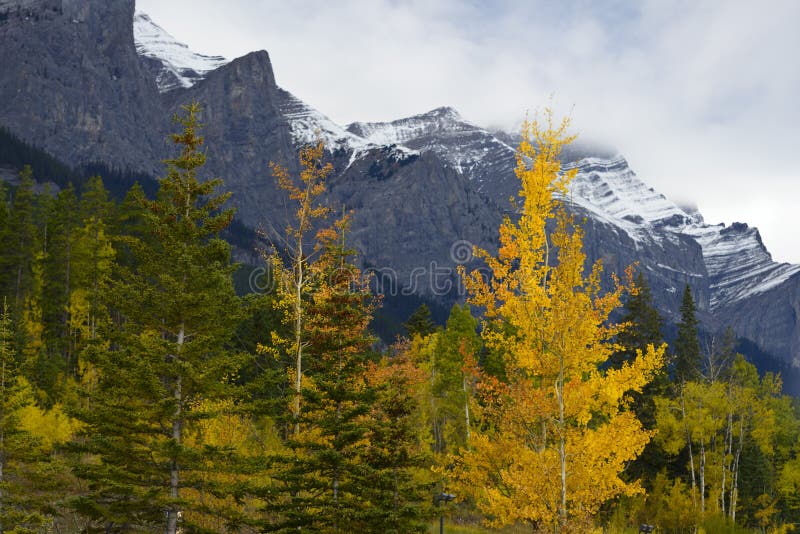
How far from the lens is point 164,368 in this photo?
15281mm

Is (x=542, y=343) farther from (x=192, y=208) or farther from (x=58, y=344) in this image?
(x=58, y=344)

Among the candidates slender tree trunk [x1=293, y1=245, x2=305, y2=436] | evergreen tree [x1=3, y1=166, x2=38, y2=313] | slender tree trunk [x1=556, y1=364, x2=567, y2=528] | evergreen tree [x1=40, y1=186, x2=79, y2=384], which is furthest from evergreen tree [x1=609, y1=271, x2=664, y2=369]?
evergreen tree [x1=3, y1=166, x2=38, y2=313]

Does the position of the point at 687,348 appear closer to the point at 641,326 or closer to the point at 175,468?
the point at 641,326

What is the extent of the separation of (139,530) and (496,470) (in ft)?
45.1

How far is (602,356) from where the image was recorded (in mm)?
13891

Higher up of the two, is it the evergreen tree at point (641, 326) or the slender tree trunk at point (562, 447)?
the evergreen tree at point (641, 326)

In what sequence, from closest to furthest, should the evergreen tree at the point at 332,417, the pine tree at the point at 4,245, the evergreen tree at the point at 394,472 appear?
the evergreen tree at the point at 394,472 → the evergreen tree at the point at 332,417 → the pine tree at the point at 4,245

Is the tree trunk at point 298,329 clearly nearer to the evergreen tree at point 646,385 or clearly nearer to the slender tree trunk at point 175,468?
the slender tree trunk at point 175,468

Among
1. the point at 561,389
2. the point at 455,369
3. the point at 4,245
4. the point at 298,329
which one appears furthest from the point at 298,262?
the point at 4,245

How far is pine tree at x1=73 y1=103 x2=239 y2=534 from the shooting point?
14.9 metres

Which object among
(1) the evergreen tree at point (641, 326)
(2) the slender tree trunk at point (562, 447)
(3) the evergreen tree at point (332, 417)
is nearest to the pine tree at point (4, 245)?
(3) the evergreen tree at point (332, 417)

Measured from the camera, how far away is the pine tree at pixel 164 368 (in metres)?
14.9

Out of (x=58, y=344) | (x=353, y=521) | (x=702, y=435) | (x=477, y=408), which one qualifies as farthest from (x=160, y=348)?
(x=58, y=344)

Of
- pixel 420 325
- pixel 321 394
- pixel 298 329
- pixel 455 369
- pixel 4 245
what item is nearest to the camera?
pixel 321 394
